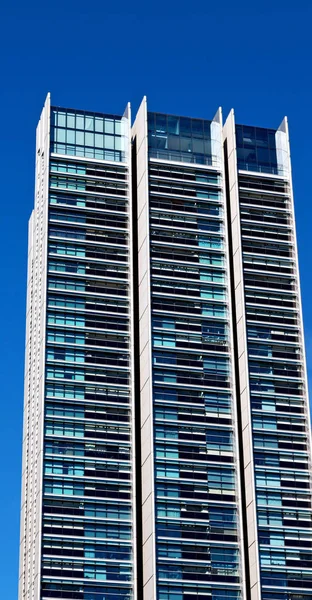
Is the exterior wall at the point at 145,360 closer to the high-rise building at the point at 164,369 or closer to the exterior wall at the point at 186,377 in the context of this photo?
the exterior wall at the point at 186,377

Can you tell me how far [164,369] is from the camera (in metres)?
177

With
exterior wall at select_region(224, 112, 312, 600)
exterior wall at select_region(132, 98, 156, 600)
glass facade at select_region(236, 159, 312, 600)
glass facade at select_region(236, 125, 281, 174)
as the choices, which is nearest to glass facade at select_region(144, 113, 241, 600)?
exterior wall at select_region(132, 98, 156, 600)

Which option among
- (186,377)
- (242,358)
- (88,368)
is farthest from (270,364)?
(88,368)

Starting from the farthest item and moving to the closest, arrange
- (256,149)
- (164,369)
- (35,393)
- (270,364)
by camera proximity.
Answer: (256,149) → (35,393) → (270,364) → (164,369)

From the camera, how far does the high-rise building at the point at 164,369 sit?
16638 centimetres

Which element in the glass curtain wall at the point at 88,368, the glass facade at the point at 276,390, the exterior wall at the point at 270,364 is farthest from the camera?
the exterior wall at the point at 270,364

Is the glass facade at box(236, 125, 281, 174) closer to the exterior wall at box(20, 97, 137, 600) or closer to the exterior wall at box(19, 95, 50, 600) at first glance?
the exterior wall at box(20, 97, 137, 600)

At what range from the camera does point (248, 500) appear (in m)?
172

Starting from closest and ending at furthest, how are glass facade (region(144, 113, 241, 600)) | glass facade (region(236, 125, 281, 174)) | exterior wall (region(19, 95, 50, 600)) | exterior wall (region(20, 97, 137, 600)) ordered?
1. exterior wall (region(20, 97, 137, 600))
2. glass facade (region(144, 113, 241, 600))
3. exterior wall (region(19, 95, 50, 600))
4. glass facade (region(236, 125, 281, 174))

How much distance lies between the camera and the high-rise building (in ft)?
546

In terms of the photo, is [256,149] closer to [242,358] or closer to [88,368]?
[242,358]

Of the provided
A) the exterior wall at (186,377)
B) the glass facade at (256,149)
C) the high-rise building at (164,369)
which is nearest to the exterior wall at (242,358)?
the high-rise building at (164,369)

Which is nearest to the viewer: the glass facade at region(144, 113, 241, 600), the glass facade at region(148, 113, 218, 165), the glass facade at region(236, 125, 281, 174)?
the glass facade at region(144, 113, 241, 600)

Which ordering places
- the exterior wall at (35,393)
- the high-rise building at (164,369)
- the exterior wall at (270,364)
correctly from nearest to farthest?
the high-rise building at (164,369) → the exterior wall at (270,364) → the exterior wall at (35,393)
